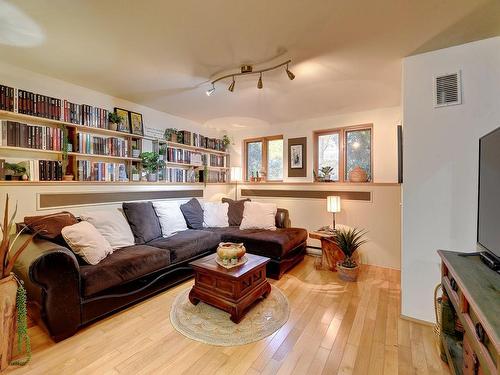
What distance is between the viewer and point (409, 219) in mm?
2027

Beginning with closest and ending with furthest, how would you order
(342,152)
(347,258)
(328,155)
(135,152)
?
(347,258) → (135,152) → (342,152) → (328,155)

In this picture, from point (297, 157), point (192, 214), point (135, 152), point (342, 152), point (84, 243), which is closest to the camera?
point (84, 243)

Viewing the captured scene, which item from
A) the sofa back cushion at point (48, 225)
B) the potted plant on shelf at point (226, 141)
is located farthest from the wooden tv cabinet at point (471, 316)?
the potted plant on shelf at point (226, 141)

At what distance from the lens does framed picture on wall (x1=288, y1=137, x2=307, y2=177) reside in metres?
3.99

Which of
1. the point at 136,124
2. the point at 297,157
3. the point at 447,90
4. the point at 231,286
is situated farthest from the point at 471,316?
the point at 136,124

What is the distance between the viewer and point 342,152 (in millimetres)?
3691

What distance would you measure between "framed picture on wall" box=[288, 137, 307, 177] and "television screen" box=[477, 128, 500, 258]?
98.0 inches

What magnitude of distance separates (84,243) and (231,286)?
1.35m

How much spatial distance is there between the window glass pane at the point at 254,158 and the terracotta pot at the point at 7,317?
3642mm

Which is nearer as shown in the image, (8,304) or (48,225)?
(8,304)

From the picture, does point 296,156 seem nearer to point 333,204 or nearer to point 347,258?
point 333,204

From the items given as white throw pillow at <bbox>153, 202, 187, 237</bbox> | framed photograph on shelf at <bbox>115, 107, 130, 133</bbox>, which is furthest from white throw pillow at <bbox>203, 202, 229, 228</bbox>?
framed photograph on shelf at <bbox>115, 107, 130, 133</bbox>

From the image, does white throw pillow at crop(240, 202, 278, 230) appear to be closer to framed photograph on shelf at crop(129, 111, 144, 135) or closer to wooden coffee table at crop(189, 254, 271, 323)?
wooden coffee table at crop(189, 254, 271, 323)

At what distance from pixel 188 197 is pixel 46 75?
234cm
